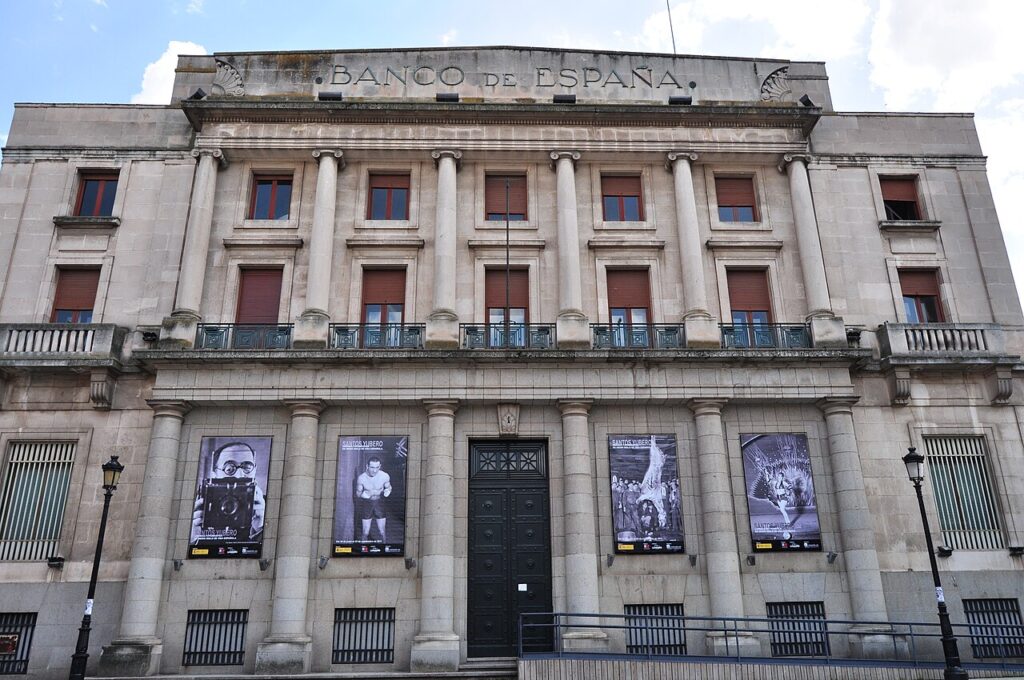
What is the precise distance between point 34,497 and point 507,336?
13041mm

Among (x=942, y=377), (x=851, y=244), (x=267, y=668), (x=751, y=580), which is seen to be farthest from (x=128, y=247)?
(x=942, y=377)

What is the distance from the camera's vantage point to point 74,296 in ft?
68.2

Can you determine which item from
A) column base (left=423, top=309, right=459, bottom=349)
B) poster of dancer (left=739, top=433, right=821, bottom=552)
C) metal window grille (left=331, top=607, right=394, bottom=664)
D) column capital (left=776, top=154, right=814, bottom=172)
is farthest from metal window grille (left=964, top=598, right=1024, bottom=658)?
column base (left=423, top=309, right=459, bottom=349)

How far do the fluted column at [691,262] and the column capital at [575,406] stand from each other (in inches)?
135

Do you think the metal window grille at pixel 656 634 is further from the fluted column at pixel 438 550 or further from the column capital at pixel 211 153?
the column capital at pixel 211 153

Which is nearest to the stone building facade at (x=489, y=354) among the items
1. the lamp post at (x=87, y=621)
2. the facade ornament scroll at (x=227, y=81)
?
the facade ornament scroll at (x=227, y=81)

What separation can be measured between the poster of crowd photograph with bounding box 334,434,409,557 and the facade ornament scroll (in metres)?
11.8

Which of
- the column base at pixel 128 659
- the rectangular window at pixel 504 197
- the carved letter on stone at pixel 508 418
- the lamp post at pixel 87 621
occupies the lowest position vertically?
the column base at pixel 128 659

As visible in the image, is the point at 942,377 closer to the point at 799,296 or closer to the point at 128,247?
the point at 799,296

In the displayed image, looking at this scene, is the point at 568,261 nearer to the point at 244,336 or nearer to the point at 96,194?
the point at 244,336

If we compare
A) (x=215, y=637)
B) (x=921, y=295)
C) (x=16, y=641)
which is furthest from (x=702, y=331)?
(x=16, y=641)

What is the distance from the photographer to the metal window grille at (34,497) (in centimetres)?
1816

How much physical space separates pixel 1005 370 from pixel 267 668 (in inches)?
815

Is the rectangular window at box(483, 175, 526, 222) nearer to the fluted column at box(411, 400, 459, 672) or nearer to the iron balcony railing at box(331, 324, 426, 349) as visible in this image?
the iron balcony railing at box(331, 324, 426, 349)
